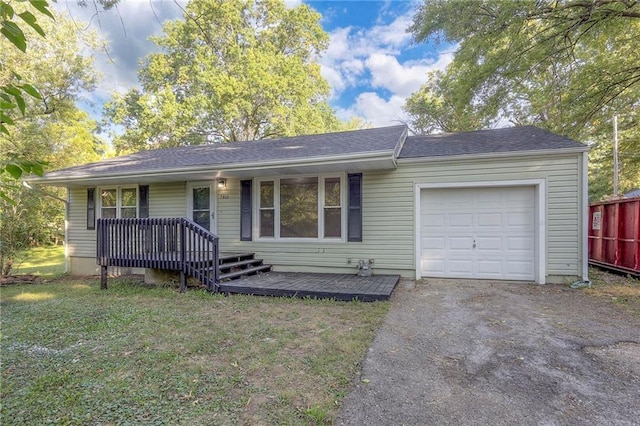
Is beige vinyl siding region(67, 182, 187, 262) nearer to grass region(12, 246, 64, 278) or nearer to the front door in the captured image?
the front door

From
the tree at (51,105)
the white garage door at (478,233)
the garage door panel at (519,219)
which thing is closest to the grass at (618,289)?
the white garage door at (478,233)

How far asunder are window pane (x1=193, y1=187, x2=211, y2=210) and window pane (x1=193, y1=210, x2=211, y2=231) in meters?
0.13

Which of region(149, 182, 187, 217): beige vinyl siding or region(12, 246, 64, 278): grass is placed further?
region(12, 246, 64, 278): grass

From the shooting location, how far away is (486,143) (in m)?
7.12

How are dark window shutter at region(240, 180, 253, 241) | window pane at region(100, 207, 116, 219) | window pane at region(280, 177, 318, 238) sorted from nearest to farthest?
window pane at region(280, 177, 318, 238), dark window shutter at region(240, 180, 253, 241), window pane at region(100, 207, 116, 219)

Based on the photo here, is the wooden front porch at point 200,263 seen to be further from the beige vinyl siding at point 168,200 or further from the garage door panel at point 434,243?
the beige vinyl siding at point 168,200

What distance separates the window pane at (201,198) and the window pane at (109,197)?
2.65m

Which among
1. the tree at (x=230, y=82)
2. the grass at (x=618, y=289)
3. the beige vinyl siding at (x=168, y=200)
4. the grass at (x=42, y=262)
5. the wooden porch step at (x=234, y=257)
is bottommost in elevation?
the grass at (x=42, y=262)

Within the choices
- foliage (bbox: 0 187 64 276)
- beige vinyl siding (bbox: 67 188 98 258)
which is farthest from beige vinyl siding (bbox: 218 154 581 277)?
foliage (bbox: 0 187 64 276)

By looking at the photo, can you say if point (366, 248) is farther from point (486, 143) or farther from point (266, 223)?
point (486, 143)

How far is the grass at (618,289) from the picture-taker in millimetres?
5090

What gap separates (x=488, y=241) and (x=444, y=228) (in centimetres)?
92

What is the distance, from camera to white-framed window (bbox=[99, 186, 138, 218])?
8.94m

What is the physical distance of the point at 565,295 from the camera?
550cm
